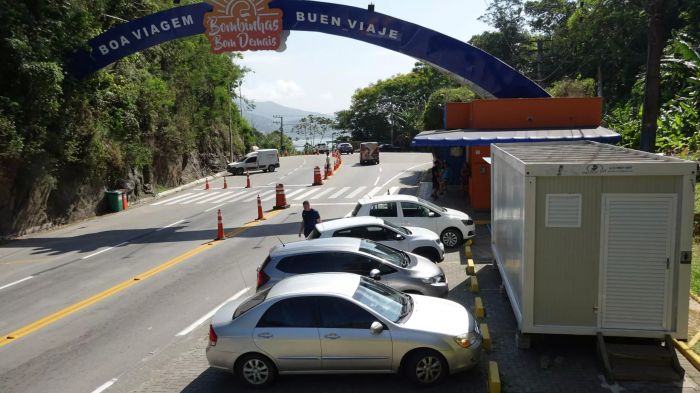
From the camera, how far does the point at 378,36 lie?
24172 millimetres

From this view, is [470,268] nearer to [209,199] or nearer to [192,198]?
[209,199]

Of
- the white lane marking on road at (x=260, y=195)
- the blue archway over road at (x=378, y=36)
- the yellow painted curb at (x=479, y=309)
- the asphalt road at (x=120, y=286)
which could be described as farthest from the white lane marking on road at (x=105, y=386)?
the white lane marking on road at (x=260, y=195)

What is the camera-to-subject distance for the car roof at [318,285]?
27.4 ft

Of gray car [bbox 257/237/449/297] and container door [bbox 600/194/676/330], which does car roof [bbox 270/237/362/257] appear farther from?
container door [bbox 600/194/676/330]

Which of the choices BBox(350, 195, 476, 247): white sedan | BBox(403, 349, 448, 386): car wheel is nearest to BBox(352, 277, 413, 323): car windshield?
BBox(403, 349, 448, 386): car wheel

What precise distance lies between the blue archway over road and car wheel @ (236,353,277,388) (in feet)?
59.4

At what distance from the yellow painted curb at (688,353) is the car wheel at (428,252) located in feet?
20.2

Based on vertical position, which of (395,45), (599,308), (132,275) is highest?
(395,45)

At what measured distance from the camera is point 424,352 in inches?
309

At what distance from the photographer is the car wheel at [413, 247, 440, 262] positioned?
14.0 metres

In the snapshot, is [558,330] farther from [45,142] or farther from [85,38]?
[85,38]

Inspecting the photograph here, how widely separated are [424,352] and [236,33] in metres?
20.3

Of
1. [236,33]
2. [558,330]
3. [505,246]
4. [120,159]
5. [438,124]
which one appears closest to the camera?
[558,330]

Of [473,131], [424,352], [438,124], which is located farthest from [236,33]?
[424,352]
